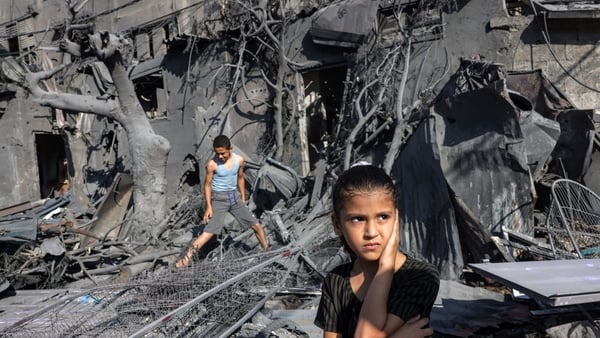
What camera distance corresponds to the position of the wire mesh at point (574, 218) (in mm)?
3861

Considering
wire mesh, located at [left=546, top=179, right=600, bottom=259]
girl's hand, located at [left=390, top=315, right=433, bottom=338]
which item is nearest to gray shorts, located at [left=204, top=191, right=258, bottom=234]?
wire mesh, located at [left=546, top=179, right=600, bottom=259]

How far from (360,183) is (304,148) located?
27.8 ft

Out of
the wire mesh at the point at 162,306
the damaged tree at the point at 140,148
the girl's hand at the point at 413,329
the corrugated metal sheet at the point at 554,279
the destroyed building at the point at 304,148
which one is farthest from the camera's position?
the damaged tree at the point at 140,148

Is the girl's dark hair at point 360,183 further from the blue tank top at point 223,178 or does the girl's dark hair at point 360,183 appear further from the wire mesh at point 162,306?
the blue tank top at point 223,178

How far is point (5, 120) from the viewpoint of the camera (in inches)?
593

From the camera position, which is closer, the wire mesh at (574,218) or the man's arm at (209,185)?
the wire mesh at (574,218)

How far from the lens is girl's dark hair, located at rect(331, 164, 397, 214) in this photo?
151 centimetres

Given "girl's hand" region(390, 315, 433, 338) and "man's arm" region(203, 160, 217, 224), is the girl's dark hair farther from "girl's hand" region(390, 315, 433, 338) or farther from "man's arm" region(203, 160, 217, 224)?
"man's arm" region(203, 160, 217, 224)

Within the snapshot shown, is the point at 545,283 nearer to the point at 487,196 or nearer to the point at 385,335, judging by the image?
the point at 385,335

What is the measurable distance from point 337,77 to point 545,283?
8.93m

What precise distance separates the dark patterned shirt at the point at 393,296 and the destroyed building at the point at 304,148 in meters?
1.06

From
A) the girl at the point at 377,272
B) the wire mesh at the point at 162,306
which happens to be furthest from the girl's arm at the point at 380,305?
the wire mesh at the point at 162,306

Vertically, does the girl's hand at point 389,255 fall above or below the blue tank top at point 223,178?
above

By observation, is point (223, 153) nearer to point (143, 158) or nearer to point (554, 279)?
point (143, 158)
